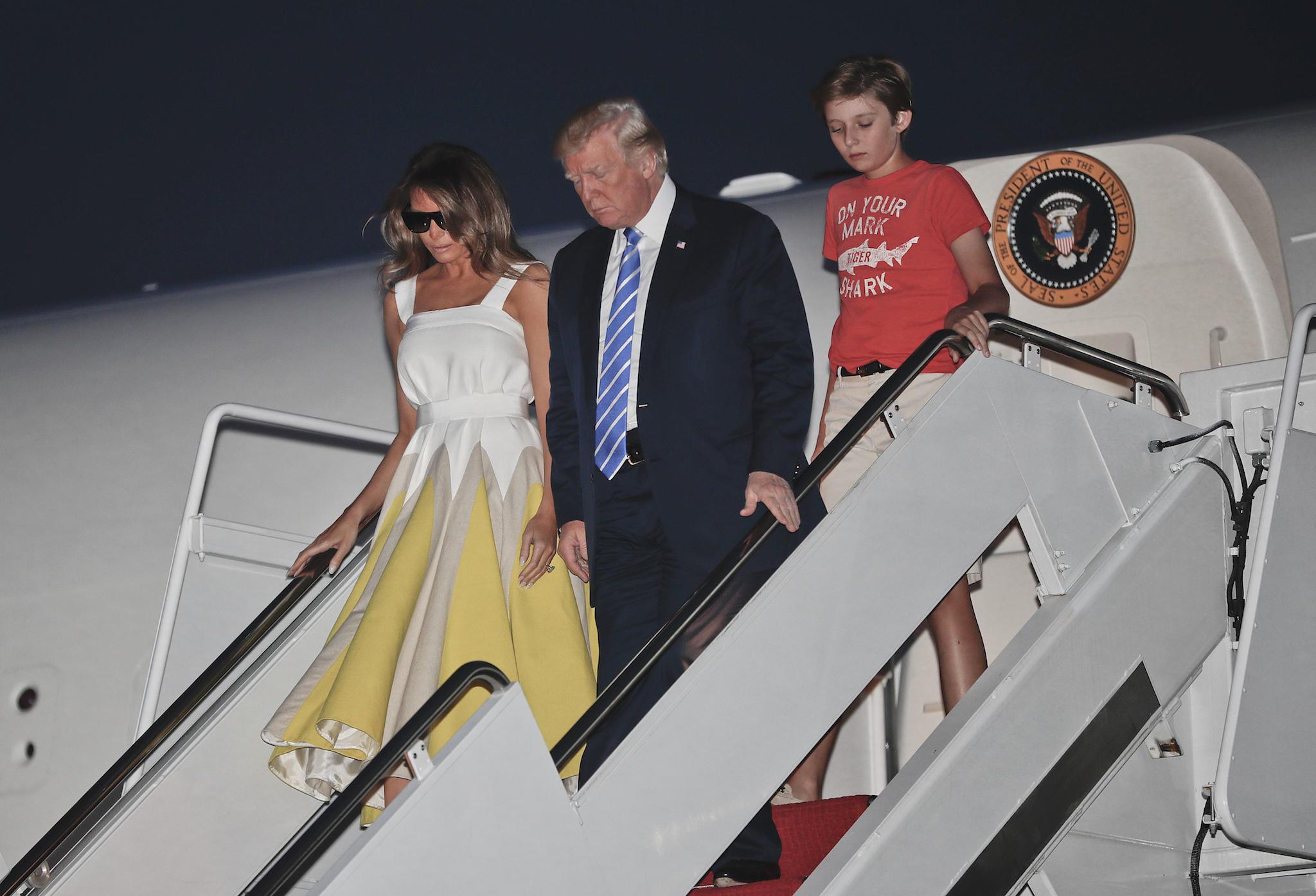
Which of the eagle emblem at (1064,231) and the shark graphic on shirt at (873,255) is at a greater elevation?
the shark graphic on shirt at (873,255)

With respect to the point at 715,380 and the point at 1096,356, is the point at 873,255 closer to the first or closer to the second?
the point at 1096,356

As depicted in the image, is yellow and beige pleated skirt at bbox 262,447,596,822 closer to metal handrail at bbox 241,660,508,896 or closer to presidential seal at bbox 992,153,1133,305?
metal handrail at bbox 241,660,508,896

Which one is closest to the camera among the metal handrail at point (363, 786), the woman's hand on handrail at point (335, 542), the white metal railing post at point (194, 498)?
the metal handrail at point (363, 786)

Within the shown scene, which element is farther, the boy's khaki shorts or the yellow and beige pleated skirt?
the boy's khaki shorts

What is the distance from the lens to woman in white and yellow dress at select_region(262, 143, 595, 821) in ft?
9.16

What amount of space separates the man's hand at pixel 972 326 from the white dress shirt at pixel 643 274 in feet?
2.30

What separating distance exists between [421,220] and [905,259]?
1.26 m

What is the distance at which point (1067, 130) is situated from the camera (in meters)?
5.43

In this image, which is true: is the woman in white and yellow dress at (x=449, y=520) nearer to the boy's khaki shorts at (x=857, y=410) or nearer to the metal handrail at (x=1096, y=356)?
the boy's khaki shorts at (x=857, y=410)

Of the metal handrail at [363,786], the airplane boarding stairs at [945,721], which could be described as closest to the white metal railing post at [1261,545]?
the airplane boarding stairs at [945,721]

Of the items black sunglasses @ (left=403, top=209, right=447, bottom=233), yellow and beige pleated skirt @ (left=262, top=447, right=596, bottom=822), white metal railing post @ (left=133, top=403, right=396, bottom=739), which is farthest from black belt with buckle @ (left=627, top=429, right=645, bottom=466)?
white metal railing post @ (left=133, top=403, right=396, bottom=739)

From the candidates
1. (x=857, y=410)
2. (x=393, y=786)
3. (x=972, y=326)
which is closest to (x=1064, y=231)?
(x=857, y=410)

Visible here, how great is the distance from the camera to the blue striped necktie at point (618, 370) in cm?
270

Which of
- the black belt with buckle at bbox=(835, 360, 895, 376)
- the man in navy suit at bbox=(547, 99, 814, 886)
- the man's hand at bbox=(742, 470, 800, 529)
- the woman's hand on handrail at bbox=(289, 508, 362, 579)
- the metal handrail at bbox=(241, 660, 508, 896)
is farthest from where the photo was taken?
Answer: the woman's hand on handrail at bbox=(289, 508, 362, 579)
